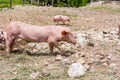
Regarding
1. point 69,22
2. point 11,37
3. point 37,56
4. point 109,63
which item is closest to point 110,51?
point 109,63

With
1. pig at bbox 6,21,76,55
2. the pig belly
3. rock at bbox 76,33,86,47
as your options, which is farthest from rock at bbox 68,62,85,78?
rock at bbox 76,33,86,47

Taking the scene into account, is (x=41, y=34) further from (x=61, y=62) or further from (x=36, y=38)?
(x=61, y=62)

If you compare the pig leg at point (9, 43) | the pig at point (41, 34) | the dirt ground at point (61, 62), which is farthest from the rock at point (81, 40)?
the pig leg at point (9, 43)

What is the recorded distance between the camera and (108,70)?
8008 mm

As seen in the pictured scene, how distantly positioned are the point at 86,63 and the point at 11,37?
2291mm

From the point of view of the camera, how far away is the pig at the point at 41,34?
928 cm

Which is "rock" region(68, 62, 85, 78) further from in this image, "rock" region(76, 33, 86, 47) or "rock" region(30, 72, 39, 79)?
"rock" region(76, 33, 86, 47)

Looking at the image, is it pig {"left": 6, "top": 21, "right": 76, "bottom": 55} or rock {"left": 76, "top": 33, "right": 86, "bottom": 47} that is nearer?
pig {"left": 6, "top": 21, "right": 76, "bottom": 55}

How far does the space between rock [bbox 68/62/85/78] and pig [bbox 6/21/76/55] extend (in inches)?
62.8

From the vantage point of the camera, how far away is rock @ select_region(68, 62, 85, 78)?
7.64 m

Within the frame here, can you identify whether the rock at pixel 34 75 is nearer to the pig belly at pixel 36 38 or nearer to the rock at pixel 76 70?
the rock at pixel 76 70

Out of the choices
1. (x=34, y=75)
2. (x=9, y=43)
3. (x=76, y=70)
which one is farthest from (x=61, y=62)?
(x=9, y=43)

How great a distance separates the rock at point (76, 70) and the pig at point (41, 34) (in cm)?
159

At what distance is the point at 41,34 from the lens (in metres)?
9.44
